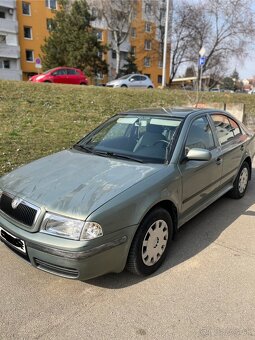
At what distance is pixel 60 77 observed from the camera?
2067 cm

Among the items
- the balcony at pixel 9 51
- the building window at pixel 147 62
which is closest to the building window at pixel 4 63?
the balcony at pixel 9 51

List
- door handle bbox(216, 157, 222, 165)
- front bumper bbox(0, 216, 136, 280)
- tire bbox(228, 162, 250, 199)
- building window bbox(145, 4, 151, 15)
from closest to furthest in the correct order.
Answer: front bumper bbox(0, 216, 136, 280) → door handle bbox(216, 157, 222, 165) → tire bbox(228, 162, 250, 199) → building window bbox(145, 4, 151, 15)

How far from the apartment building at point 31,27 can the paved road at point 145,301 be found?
3973 cm

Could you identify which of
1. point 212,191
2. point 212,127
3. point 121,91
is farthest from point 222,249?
point 121,91

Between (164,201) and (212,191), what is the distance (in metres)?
1.26

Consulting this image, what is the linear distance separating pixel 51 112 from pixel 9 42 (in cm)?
3336

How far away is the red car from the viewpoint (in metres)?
19.8

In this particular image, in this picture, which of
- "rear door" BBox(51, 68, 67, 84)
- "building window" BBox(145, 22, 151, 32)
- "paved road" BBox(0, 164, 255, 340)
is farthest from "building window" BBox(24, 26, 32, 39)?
"paved road" BBox(0, 164, 255, 340)

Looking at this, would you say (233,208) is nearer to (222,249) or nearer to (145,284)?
(222,249)

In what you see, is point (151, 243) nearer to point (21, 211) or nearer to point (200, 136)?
point (21, 211)

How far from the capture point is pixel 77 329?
239 cm

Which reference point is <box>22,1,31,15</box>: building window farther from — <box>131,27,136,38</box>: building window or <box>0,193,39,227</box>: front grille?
<box>0,193,39,227</box>: front grille

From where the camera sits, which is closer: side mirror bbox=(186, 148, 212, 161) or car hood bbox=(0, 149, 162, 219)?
car hood bbox=(0, 149, 162, 219)

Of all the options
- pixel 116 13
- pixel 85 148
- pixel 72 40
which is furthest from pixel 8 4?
pixel 85 148
